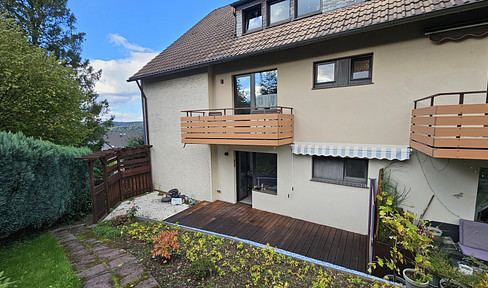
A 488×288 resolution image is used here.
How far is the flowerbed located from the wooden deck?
912 millimetres

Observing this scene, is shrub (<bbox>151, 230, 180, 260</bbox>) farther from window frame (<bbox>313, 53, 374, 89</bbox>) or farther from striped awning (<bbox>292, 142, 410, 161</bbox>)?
window frame (<bbox>313, 53, 374, 89</bbox>)

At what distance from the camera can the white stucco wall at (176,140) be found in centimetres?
1025

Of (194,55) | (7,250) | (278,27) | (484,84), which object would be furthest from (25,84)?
(484,84)

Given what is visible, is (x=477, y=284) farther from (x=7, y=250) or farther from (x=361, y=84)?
(x=7, y=250)

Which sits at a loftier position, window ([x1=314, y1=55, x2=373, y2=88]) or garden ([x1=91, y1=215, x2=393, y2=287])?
window ([x1=314, y1=55, x2=373, y2=88])

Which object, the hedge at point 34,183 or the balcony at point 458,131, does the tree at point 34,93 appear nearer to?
the hedge at point 34,183

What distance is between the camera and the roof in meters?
5.57

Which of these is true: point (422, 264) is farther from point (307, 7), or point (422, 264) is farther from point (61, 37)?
point (61, 37)

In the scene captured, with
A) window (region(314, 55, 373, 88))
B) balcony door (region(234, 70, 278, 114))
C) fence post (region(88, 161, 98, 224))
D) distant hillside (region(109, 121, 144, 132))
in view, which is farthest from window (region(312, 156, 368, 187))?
distant hillside (region(109, 121, 144, 132))

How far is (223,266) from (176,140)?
25.8ft

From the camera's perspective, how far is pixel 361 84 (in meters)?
6.59

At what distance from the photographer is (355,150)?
666cm

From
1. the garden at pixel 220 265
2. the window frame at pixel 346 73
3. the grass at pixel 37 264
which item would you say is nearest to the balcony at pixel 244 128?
the window frame at pixel 346 73

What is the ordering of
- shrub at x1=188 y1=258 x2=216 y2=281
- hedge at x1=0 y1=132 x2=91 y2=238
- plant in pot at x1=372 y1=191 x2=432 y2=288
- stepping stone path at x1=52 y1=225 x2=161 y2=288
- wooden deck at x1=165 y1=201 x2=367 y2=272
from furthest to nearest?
wooden deck at x1=165 y1=201 x2=367 y2=272
hedge at x1=0 y1=132 x2=91 y2=238
shrub at x1=188 y1=258 x2=216 y2=281
stepping stone path at x1=52 y1=225 x2=161 y2=288
plant in pot at x1=372 y1=191 x2=432 y2=288
